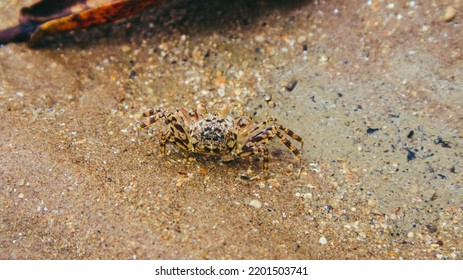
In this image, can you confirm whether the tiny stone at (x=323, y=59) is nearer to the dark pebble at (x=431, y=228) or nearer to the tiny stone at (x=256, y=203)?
the tiny stone at (x=256, y=203)

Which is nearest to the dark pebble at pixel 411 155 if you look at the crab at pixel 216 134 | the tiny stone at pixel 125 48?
the crab at pixel 216 134

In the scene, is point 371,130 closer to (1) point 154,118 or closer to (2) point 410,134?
(2) point 410,134

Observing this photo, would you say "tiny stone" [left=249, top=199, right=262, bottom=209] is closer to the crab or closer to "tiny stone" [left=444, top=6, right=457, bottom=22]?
the crab

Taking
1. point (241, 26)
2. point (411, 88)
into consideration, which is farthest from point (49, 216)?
point (411, 88)

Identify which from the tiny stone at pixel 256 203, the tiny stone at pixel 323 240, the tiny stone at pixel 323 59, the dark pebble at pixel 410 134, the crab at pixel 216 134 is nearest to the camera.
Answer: the tiny stone at pixel 323 240

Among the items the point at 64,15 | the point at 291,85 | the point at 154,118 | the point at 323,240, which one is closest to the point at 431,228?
the point at 323,240
